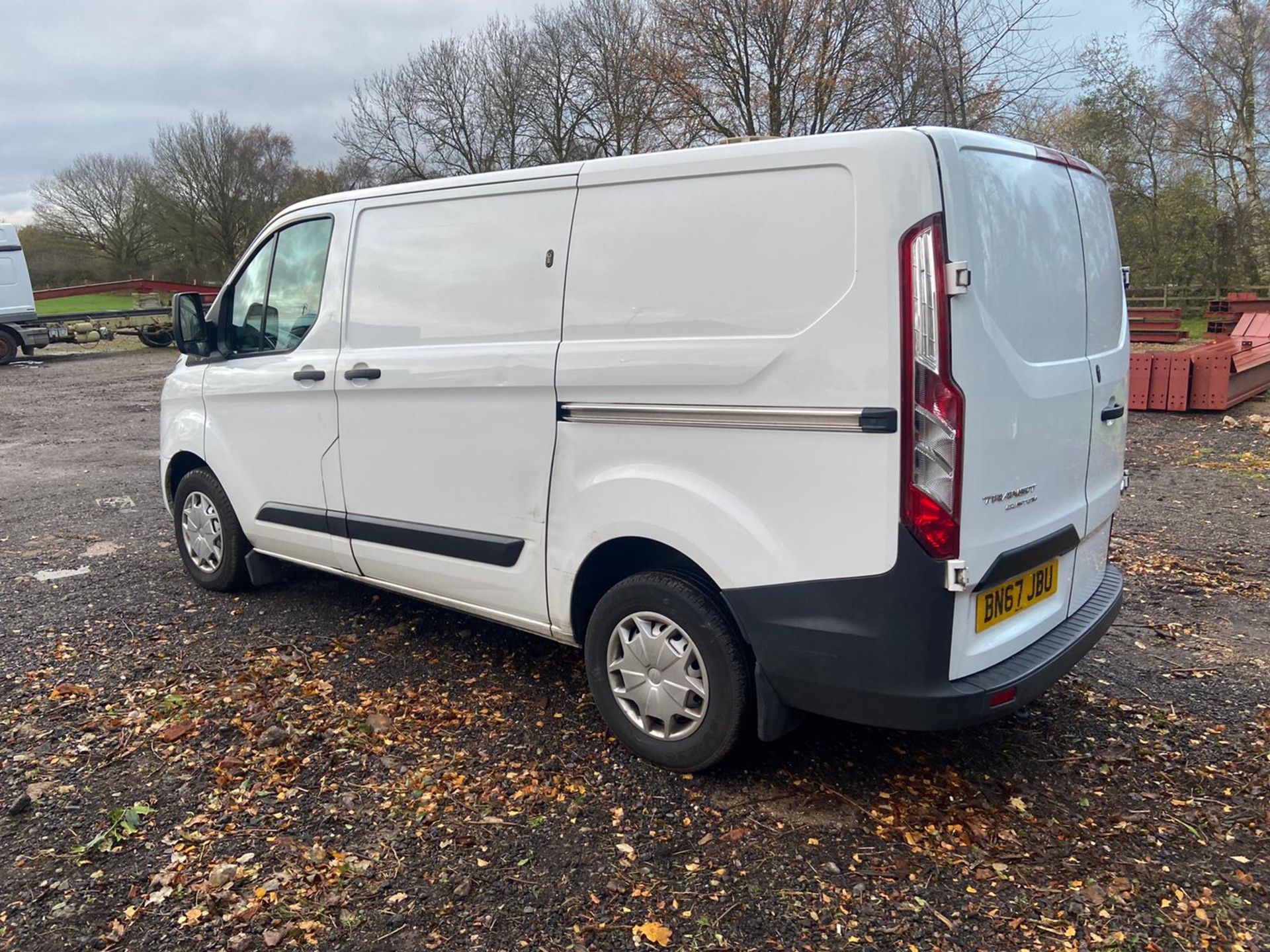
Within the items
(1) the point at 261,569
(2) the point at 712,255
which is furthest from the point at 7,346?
(2) the point at 712,255

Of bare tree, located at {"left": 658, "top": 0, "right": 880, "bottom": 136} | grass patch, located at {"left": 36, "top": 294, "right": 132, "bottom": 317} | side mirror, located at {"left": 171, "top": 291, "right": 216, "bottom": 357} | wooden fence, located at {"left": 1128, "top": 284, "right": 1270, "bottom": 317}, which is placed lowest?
side mirror, located at {"left": 171, "top": 291, "right": 216, "bottom": 357}

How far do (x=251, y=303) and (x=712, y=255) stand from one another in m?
2.94

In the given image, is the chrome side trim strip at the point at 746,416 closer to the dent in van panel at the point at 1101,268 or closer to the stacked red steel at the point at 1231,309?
the dent in van panel at the point at 1101,268

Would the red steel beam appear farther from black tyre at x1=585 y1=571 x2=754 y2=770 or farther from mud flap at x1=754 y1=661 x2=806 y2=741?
mud flap at x1=754 y1=661 x2=806 y2=741

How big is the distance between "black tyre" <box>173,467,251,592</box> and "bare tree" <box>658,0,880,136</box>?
52.5 ft

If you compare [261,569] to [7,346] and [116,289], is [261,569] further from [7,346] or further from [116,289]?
[116,289]

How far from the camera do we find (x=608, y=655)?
3.36 metres

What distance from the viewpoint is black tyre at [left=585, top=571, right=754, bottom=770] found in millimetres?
3016

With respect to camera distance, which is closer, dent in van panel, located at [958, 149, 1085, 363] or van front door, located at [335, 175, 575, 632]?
dent in van panel, located at [958, 149, 1085, 363]

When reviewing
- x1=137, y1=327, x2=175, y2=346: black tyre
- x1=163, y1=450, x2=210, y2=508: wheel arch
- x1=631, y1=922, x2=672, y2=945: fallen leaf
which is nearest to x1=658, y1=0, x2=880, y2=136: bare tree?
x1=163, y1=450, x2=210, y2=508: wheel arch

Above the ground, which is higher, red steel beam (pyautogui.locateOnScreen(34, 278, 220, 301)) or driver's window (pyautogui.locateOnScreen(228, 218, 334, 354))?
red steel beam (pyautogui.locateOnScreen(34, 278, 220, 301))

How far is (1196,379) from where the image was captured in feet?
36.5

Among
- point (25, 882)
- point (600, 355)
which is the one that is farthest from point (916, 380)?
point (25, 882)

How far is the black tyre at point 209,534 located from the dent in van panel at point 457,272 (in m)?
1.64
